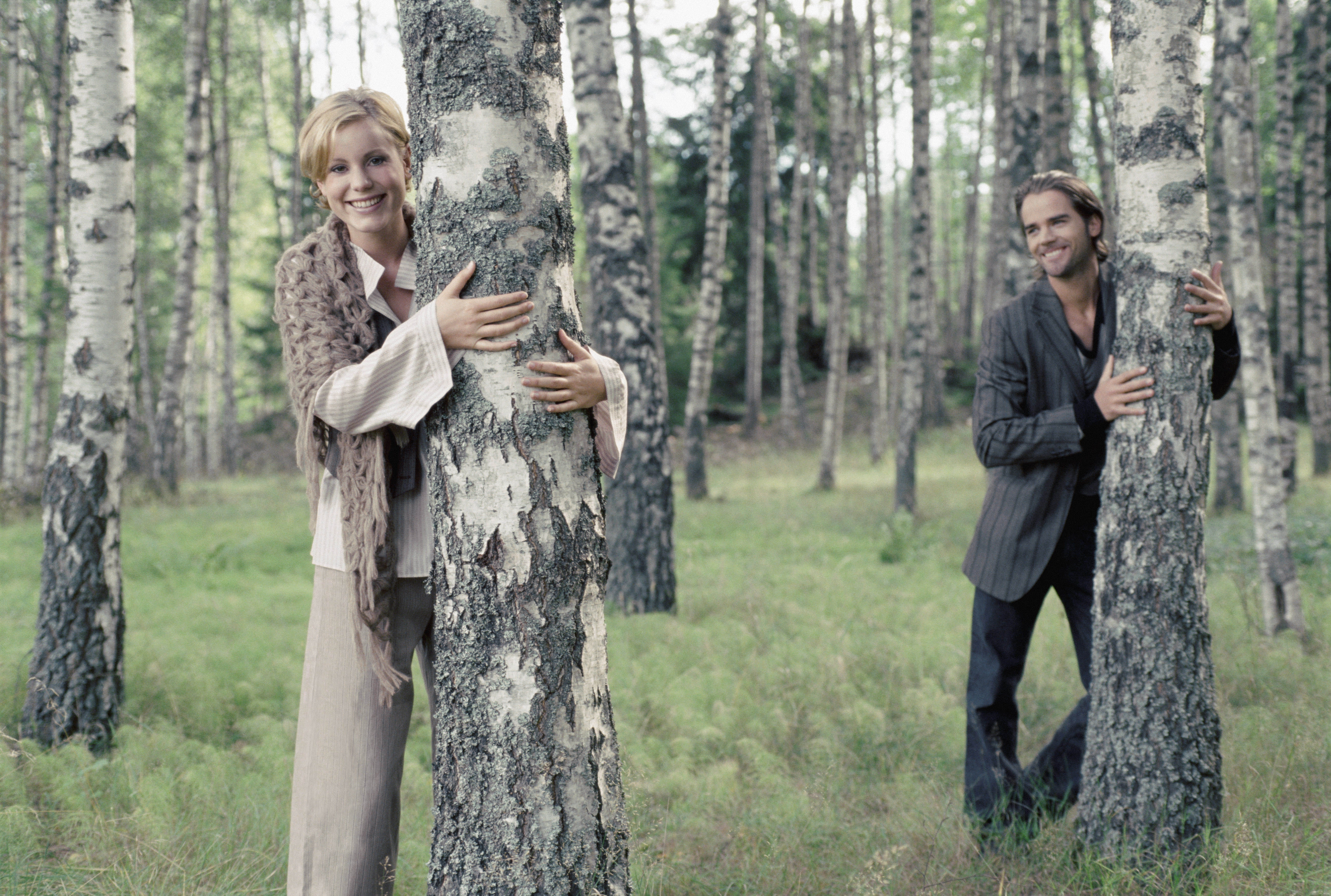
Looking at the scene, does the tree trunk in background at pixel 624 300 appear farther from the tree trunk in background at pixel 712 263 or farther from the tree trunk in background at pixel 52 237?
the tree trunk in background at pixel 52 237

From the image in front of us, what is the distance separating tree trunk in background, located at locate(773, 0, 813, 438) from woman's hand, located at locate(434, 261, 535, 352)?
1680 centimetres

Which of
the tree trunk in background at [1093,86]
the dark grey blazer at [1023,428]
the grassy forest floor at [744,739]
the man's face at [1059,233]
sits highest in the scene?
the tree trunk in background at [1093,86]

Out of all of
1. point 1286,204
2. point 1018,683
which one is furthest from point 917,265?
point 1018,683

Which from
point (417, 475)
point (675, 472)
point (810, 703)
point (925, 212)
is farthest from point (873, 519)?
point (417, 475)

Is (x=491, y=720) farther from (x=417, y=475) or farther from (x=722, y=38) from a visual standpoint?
(x=722, y=38)

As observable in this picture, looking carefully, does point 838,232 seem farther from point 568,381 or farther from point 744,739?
point 568,381

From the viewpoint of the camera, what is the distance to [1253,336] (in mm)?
5480

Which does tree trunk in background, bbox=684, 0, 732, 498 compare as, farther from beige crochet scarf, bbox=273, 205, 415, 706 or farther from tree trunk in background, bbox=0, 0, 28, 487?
beige crochet scarf, bbox=273, 205, 415, 706

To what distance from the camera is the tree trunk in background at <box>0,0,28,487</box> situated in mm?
11078

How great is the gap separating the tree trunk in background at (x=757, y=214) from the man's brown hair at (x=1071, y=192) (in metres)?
13.7

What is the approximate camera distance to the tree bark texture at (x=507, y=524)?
1.79 metres

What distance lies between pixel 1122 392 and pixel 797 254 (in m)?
16.2

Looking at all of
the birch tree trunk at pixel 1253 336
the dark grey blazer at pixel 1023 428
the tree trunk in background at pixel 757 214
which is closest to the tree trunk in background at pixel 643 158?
the tree trunk in background at pixel 757 214

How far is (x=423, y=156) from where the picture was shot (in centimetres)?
190
